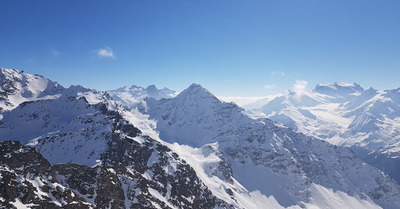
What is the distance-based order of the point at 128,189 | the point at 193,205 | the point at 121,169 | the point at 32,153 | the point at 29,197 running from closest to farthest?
the point at 29,197 → the point at 32,153 → the point at 128,189 → the point at 121,169 → the point at 193,205

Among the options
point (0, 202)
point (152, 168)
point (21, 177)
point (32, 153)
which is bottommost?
point (0, 202)

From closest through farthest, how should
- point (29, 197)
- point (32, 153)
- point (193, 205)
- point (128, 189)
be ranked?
point (29, 197), point (32, 153), point (128, 189), point (193, 205)

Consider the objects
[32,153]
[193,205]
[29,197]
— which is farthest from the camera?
[193,205]

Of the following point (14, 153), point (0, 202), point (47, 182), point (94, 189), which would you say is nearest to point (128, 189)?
point (94, 189)

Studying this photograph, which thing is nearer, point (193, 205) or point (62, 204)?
point (62, 204)

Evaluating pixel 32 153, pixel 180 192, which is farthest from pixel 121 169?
pixel 32 153

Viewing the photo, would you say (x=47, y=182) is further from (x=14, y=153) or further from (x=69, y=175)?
Answer: (x=14, y=153)

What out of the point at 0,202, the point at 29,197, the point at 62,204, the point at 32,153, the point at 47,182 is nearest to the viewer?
the point at 0,202

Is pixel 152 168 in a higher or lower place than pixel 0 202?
higher

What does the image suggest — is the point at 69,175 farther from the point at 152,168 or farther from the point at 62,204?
the point at 152,168
